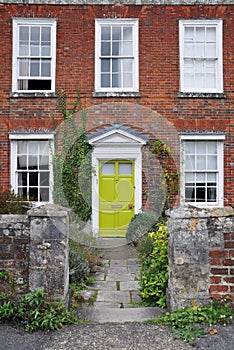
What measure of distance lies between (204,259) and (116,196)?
23.0ft

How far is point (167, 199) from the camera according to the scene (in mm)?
11047

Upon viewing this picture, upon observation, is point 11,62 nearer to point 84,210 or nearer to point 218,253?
point 84,210

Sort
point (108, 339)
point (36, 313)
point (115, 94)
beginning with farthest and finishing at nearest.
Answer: point (115, 94) → point (36, 313) → point (108, 339)

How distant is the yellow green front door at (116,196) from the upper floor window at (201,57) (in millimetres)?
3123

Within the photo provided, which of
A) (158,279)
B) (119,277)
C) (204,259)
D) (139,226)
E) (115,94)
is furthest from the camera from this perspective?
(115,94)

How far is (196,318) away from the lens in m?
4.08

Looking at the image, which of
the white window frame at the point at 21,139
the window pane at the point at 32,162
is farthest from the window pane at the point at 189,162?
the window pane at the point at 32,162

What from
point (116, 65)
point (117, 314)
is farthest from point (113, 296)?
point (116, 65)

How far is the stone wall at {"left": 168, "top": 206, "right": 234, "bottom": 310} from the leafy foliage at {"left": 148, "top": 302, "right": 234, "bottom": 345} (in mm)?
83

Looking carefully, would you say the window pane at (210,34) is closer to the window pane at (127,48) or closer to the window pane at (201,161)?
the window pane at (127,48)

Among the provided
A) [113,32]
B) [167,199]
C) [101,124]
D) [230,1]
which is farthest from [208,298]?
[230,1]

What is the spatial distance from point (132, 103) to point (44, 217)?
24.5 feet

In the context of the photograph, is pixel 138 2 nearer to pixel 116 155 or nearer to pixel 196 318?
pixel 116 155

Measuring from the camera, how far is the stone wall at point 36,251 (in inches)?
168
